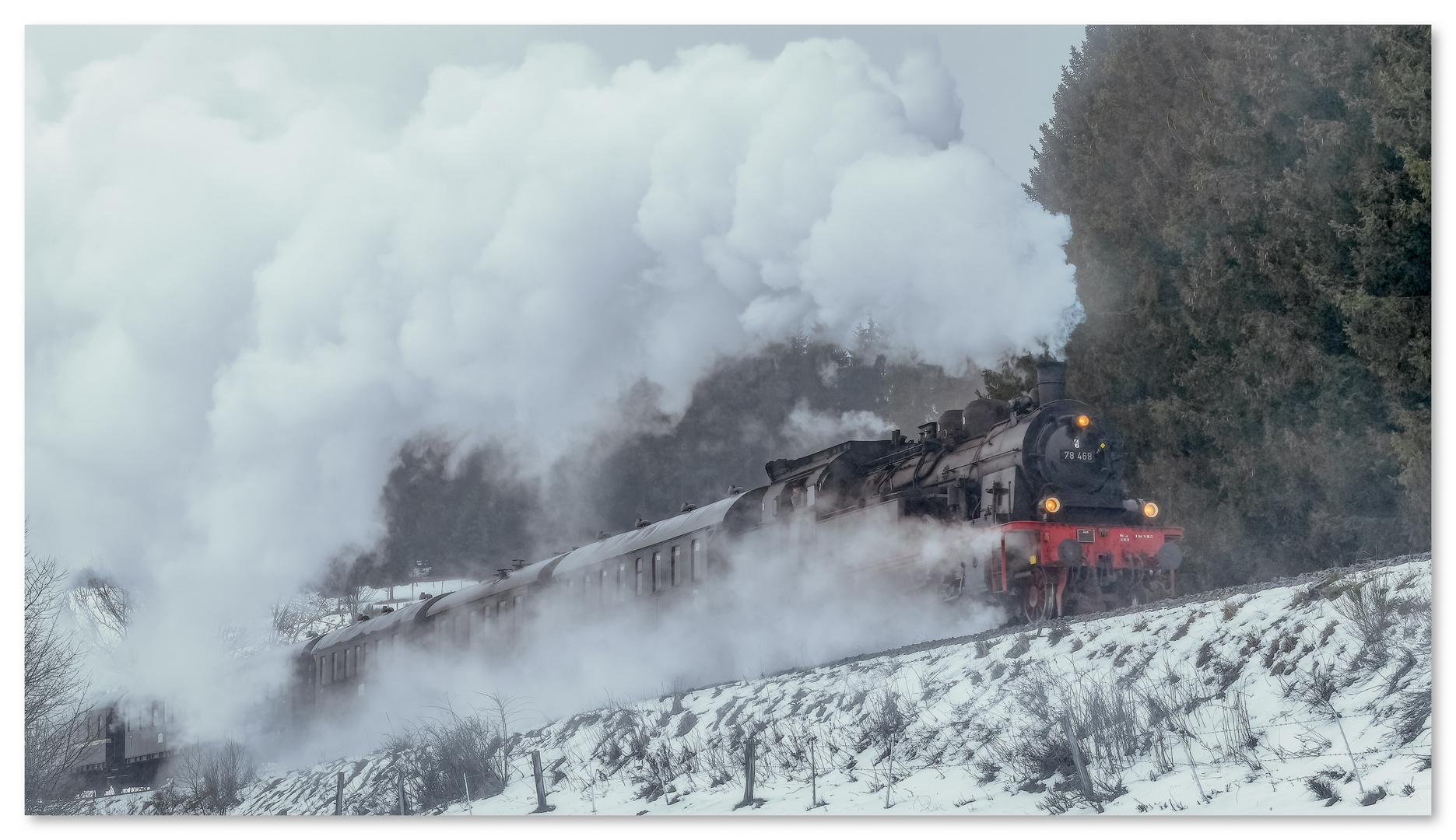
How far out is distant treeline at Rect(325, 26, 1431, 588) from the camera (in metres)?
12.2

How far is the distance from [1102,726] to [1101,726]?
0.6 inches

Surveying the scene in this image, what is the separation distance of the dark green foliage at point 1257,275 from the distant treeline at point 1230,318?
0.12 ft

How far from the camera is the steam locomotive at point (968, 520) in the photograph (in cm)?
1227

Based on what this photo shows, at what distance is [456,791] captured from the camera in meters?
10.4

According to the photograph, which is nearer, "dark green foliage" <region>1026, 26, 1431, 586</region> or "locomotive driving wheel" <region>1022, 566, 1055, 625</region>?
"dark green foliage" <region>1026, 26, 1431, 586</region>

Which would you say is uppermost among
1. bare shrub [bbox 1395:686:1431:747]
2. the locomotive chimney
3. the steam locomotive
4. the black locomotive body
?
the locomotive chimney

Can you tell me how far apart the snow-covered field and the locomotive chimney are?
3518 millimetres

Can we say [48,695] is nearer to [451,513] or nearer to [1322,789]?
[451,513]

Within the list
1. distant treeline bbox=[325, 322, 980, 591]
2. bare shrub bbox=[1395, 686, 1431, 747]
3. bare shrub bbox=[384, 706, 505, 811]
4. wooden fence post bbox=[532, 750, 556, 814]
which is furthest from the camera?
distant treeline bbox=[325, 322, 980, 591]

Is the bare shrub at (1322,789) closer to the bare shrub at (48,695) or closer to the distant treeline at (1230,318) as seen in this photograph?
the distant treeline at (1230,318)

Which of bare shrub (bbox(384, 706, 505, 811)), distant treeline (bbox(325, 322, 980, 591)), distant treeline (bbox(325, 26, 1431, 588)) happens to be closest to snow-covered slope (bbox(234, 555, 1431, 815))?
bare shrub (bbox(384, 706, 505, 811))

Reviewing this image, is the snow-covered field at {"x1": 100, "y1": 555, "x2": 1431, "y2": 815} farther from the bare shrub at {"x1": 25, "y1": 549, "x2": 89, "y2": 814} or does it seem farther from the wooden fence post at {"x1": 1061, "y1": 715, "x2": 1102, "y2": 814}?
the bare shrub at {"x1": 25, "y1": 549, "x2": 89, "y2": 814}

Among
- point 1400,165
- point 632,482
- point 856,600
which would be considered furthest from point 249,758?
point 1400,165

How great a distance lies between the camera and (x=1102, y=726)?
7.59m
